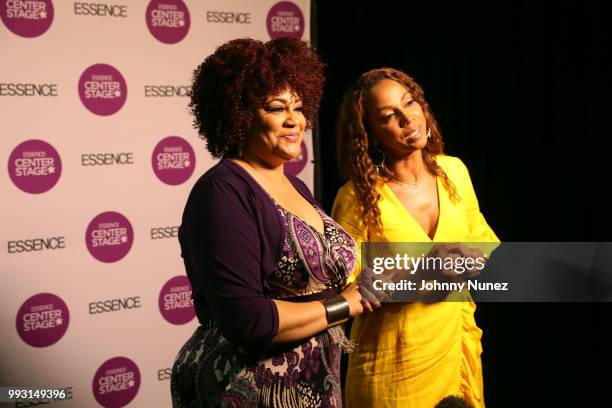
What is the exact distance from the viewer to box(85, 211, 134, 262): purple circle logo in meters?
3.06

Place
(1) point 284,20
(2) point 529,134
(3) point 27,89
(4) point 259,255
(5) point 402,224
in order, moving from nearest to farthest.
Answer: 1. (4) point 259,255
2. (5) point 402,224
3. (2) point 529,134
4. (3) point 27,89
5. (1) point 284,20

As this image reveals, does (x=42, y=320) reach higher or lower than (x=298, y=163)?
lower

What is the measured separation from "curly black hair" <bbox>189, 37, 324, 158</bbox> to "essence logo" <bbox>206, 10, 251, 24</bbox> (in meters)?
1.61

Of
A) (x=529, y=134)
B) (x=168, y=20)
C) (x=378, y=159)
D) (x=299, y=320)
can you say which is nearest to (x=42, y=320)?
(x=168, y=20)

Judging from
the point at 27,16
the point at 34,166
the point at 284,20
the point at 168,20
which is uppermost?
the point at 284,20

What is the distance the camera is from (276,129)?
5.71 ft

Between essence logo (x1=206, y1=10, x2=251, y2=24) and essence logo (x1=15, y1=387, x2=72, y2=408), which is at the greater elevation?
essence logo (x1=206, y1=10, x2=251, y2=24)

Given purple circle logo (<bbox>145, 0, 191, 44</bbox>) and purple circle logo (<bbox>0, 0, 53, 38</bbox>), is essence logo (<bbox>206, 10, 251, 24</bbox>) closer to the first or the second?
purple circle logo (<bbox>145, 0, 191, 44</bbox>)

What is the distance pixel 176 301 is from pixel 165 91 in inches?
37.7

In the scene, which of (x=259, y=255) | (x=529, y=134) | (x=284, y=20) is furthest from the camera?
(x=284, y=20)

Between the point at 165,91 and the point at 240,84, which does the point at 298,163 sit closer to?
the point at 165,91

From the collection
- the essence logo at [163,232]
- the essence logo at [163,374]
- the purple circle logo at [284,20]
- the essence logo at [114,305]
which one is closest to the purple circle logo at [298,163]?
the purple circle logo at [284,20]

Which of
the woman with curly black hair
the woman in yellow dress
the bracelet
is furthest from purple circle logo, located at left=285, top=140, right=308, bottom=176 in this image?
the bracelet

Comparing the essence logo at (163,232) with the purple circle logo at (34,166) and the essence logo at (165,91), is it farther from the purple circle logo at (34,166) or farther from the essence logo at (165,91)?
the essence logo at (165,91)
